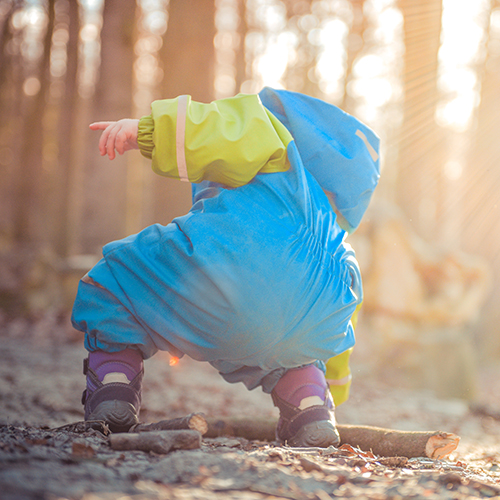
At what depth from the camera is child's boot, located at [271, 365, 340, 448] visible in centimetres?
186

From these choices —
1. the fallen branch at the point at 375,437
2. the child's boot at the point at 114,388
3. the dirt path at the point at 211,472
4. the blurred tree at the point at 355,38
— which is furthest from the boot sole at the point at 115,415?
the blurred tree at the point at 355,38

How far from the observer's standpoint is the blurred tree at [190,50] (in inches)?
255

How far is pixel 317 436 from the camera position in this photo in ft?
6.05

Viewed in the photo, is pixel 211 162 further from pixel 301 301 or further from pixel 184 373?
pixel 184 373

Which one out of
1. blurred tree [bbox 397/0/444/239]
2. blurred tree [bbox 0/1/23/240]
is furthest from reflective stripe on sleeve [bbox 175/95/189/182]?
blurred tree [bbox 0/1/23/240]

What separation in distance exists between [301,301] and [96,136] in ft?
18.7

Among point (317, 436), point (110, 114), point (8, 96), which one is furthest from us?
point (8, 96)

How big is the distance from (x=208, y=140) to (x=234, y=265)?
44 centimetres

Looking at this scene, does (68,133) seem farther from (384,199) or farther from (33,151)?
(384,199)

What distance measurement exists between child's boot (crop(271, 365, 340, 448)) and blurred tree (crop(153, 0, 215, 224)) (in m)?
5.10

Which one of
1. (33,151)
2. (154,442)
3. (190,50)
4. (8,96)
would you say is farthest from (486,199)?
(8,96)

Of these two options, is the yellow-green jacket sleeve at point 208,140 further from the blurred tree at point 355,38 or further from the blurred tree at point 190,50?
the blurred tree at point 355,38

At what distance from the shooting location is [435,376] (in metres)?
6.36

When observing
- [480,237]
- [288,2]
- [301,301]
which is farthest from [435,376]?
[288,2]
